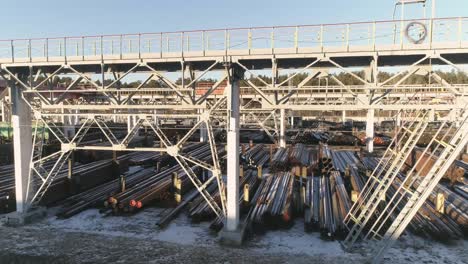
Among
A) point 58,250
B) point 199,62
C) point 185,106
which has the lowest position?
point 58,250

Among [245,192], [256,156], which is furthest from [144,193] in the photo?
[256,156]

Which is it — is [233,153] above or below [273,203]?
above

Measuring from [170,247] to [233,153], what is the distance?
174 inches

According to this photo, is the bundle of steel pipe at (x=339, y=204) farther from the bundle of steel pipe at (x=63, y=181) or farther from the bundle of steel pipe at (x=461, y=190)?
the bundle of steel pipe at (x=63, y=181)

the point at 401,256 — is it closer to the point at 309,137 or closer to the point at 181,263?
the point at 181,263

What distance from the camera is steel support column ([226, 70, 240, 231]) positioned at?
14039 mm

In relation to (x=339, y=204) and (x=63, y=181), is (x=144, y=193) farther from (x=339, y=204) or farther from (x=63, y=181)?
(x=339, y=204)

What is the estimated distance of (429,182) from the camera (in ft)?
36.0

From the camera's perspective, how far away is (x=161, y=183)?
68.1ft

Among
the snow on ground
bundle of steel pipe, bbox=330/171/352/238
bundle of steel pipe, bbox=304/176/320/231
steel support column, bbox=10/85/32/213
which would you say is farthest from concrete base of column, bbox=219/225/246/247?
steel support column, bbox=10/85/32/213

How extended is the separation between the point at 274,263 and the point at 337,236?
3420 mm

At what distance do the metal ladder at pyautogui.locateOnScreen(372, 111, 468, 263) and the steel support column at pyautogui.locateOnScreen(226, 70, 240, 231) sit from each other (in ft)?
18.0

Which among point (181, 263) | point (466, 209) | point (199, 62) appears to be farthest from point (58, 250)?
point (466, 209)

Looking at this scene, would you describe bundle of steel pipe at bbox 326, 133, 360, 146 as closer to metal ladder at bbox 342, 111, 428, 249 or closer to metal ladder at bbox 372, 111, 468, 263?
metal ladder at bbox 342, 111, 428, 249
